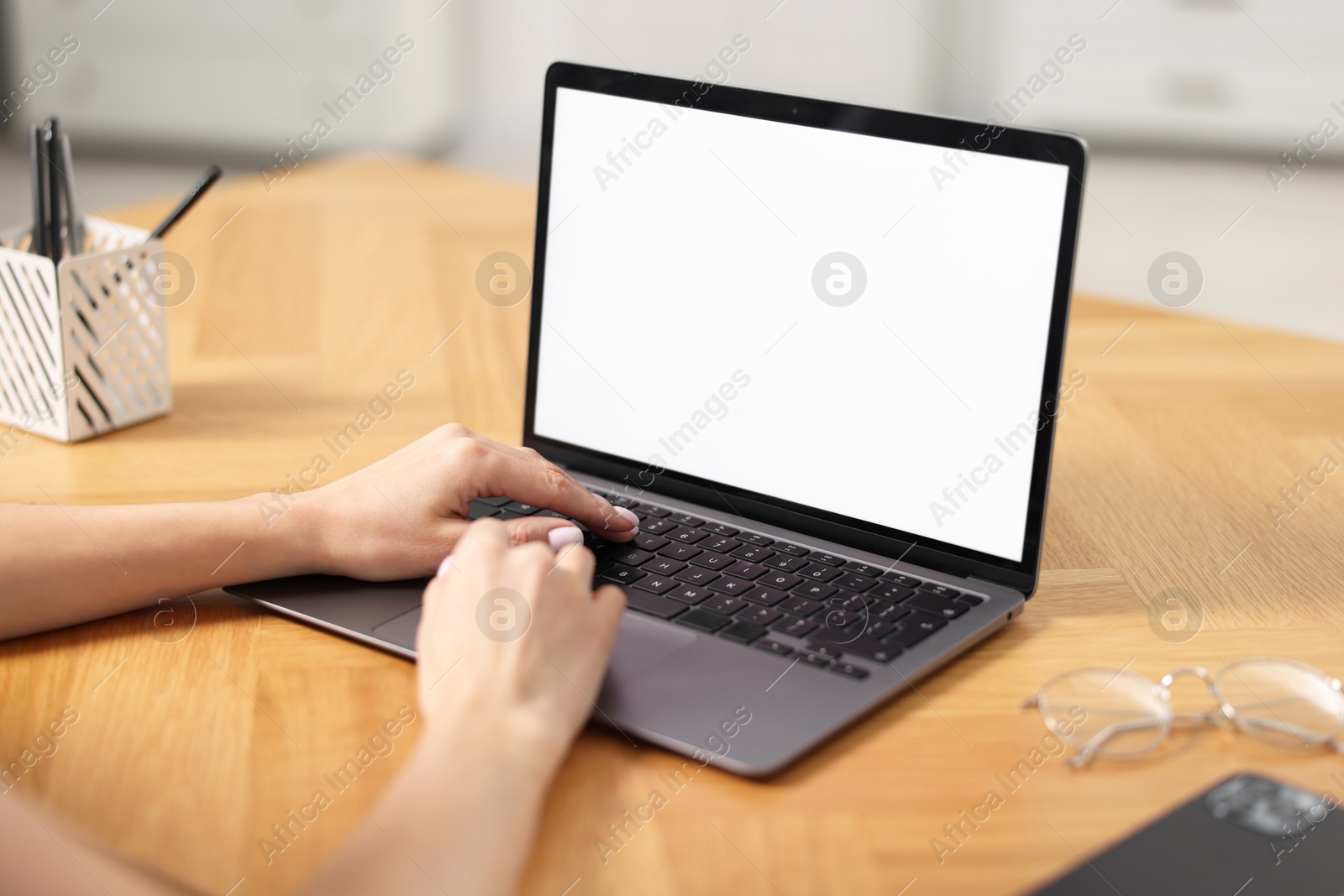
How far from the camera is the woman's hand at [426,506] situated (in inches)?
35.3

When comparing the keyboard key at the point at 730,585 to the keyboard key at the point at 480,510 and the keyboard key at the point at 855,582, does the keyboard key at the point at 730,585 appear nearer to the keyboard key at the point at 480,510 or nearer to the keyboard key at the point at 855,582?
the keyboard key at the point at 855,582

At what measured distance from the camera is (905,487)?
3.02 ft

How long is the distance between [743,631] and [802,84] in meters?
3.81

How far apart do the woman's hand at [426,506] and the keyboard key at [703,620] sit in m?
0.11

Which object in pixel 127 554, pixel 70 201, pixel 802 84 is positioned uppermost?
pixel 802 84

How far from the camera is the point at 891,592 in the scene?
0.87 m

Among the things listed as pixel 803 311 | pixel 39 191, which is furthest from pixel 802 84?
pixel 803 311

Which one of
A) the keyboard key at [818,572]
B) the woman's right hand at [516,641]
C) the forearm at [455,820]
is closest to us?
the forearm at [455,820]

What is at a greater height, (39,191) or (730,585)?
(39,191)

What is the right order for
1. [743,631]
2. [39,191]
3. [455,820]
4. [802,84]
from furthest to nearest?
[802,84], [39,191], [743,631], [455,820]

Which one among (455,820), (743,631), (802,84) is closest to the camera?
(455,820)

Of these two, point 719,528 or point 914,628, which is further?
point 719,528

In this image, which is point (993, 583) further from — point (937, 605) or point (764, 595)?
point (764, 595)

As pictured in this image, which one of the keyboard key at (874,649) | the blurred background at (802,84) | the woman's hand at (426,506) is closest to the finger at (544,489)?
the woman's hand at (426,506)
